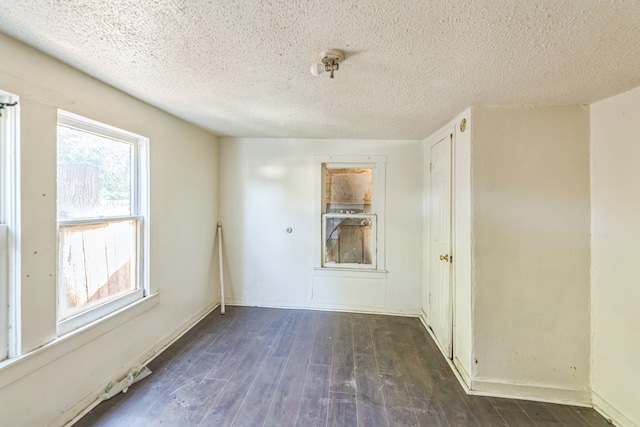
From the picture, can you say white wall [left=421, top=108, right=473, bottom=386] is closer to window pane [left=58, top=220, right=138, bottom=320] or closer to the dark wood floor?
the dark wood floor

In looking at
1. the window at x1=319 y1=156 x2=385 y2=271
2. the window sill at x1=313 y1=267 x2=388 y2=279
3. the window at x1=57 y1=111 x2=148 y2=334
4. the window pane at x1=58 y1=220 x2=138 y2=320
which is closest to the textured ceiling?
the window at x1=57 y1=111 x2=148 y2=334

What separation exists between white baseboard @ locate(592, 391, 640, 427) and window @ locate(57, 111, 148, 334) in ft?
11.5

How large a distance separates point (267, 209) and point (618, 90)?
3202 mm

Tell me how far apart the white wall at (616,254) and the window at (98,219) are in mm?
3445

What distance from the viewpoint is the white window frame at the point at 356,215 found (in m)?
3.27

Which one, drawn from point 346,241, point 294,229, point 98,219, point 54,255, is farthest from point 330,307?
point 54,255

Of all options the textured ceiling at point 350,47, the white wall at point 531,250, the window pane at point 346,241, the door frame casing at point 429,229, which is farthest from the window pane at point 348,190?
the white wall at point 531,250

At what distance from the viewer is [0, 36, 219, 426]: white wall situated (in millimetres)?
1333

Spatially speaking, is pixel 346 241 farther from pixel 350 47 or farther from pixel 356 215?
pixel 350 47

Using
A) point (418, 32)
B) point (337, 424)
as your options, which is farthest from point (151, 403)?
point (418, 32)

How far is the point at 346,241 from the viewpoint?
11.2 ft

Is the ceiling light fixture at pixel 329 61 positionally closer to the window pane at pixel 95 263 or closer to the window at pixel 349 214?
the window pane at pixel 95 263

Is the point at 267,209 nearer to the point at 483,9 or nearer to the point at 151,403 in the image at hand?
the point at 151,403

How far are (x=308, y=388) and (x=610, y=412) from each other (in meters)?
2.03
